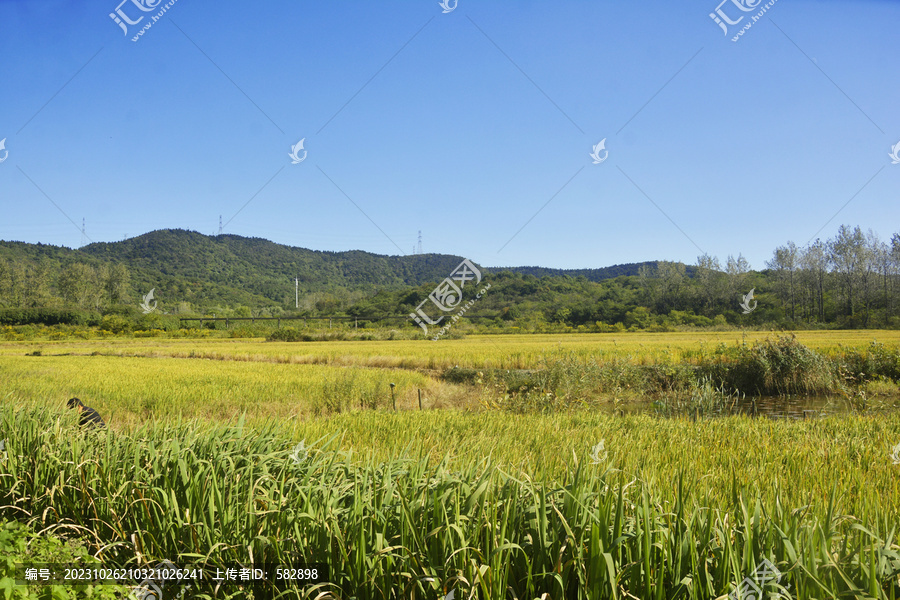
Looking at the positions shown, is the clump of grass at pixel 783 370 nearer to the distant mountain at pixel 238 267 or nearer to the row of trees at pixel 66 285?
the distant mountain at pixel 238 267

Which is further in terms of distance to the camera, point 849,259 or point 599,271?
point 599,271

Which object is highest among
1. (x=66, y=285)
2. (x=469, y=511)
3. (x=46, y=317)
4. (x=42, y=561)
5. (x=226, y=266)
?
(x=226, y=266)

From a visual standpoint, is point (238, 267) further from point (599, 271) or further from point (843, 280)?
point (843, 280)

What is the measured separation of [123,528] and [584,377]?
11844mm

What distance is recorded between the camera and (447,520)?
174cm

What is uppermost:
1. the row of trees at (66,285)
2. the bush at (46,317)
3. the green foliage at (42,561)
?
the row of trees at (66,285)

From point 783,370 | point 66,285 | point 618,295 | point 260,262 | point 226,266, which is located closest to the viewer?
point 783,370

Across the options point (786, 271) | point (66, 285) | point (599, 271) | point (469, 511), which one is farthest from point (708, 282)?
point (66, 285)

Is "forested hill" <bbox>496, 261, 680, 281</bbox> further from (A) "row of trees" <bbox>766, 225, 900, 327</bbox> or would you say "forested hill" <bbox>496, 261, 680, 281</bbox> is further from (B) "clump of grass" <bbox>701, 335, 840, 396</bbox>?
(B) "clump of grass" <bbox>701, 335, 840, 396</bbox>

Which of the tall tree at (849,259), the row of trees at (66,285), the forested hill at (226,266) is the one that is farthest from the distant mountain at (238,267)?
the tall tree at (849,259)

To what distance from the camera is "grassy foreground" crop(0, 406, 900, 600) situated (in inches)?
63.4

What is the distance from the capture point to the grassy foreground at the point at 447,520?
63.4 inches

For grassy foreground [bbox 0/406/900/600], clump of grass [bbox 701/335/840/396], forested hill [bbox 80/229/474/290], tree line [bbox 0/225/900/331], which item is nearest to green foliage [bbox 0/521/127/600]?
grassy foreground [bbox 0/406/900/600]

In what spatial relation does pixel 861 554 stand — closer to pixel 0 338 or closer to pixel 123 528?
pixel 123 528
